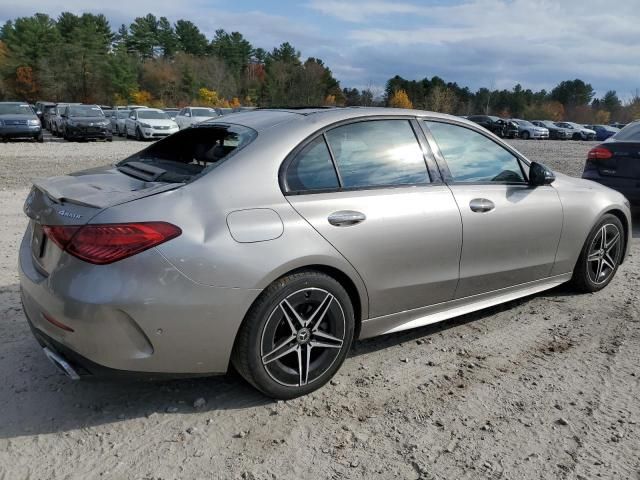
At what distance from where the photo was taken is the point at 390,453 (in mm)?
2621

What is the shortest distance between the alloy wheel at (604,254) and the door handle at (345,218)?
2.58 meters

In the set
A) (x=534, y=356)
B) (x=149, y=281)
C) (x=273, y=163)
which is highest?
(x=273, y=163)

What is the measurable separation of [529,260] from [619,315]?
3.21 ft

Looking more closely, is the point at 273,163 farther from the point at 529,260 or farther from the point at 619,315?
the point at 619,315

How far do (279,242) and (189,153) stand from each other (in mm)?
1080

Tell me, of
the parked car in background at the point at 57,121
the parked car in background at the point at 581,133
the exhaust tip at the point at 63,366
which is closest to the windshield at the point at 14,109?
the parked car in background at the point at 57,121

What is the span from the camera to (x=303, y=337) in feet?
9.95

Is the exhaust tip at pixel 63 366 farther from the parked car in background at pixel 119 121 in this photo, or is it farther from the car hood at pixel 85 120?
the parked car in background at pixel 119 121

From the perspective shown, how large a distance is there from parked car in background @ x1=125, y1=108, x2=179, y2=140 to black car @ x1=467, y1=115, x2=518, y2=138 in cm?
2449

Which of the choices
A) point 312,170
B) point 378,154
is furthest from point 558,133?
point 312,170

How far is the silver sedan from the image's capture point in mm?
2588

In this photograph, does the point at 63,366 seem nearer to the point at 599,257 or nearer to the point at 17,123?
the point at 599,257

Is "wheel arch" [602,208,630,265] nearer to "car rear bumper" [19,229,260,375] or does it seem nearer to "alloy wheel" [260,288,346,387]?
"alloy wheel" [260,288,346,387]

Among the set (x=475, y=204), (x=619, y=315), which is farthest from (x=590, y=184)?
(x=475, y=204)
